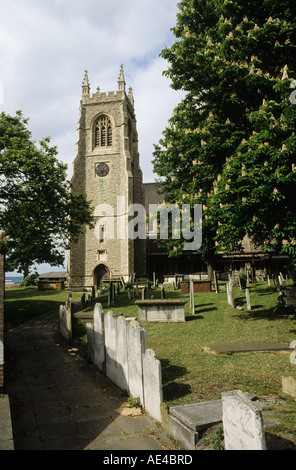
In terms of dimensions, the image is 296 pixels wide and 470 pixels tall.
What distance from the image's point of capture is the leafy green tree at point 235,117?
8289 mm

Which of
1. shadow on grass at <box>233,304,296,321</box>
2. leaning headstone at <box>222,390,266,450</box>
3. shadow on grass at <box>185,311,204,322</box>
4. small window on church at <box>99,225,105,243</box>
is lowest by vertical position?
shadow on grass at <box>185,311,204,322</box>

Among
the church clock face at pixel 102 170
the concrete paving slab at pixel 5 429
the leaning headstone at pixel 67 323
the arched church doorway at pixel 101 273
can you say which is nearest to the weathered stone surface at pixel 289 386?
the concrete paving slab at pixel 5 429

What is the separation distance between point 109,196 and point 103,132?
878 cm

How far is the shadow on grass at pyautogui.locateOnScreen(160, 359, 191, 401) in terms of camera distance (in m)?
5.03

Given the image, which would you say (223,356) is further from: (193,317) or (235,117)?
(235,117)

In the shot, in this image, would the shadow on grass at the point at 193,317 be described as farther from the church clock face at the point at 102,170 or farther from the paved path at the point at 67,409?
the church clock face at the point at 102,170

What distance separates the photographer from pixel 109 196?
3581 cm

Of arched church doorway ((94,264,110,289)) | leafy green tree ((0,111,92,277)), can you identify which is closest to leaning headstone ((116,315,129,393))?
leafy green tree ((0,111,92,277))

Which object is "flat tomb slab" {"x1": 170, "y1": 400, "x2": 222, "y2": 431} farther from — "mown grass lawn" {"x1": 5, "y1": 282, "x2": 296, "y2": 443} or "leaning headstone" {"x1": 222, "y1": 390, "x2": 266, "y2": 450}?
"mown grass lawn" {"x1": 5, "y1": 282, "x2": 296, "y2": 443}

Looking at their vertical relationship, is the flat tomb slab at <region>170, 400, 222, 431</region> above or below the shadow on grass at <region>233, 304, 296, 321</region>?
above

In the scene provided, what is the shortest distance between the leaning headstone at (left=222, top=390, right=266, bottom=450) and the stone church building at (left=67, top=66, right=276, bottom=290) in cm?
2939

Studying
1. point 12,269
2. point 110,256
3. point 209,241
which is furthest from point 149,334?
point 12,269

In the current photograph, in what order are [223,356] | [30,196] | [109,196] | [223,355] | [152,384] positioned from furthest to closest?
[109,196], [30,196], [223,355], [223,356], [152,384]

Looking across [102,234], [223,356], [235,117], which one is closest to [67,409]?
[223,356]
